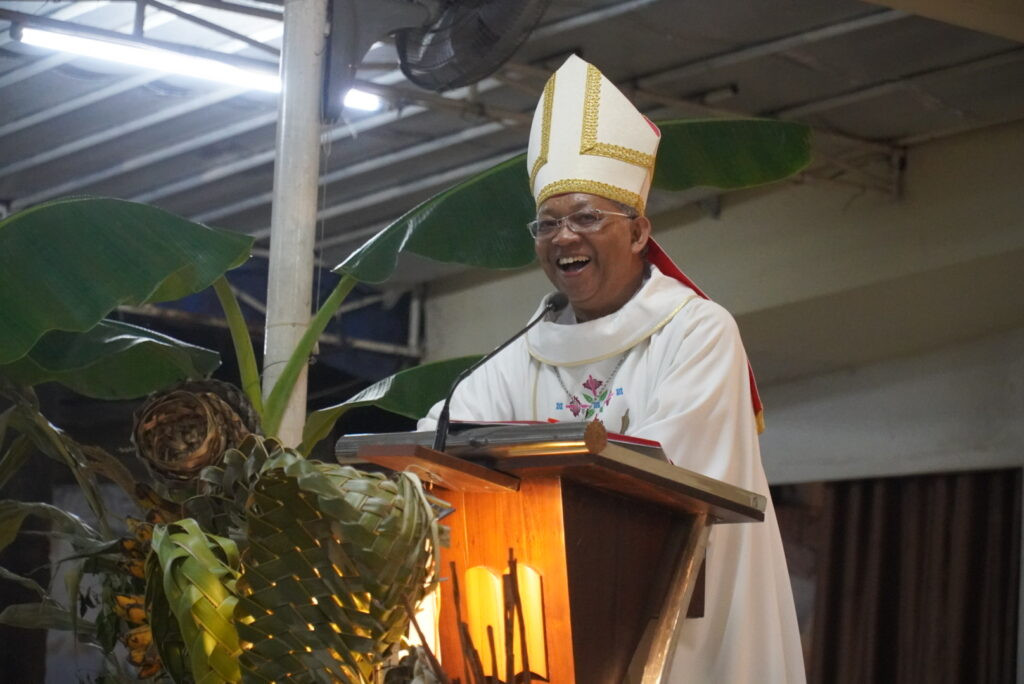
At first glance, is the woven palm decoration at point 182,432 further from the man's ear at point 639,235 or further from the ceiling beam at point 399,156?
the ceiling beam at point 399,156

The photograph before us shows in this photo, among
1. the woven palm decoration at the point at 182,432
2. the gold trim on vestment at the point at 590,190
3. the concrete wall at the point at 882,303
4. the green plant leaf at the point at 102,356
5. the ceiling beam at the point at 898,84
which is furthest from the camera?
the concrete wall at the point at 882,303

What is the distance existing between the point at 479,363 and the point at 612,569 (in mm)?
499

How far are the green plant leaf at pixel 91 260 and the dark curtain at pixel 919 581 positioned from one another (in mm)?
5181

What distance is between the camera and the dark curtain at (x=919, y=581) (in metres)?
7.57

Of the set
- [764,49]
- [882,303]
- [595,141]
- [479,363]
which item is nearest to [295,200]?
[595,141]

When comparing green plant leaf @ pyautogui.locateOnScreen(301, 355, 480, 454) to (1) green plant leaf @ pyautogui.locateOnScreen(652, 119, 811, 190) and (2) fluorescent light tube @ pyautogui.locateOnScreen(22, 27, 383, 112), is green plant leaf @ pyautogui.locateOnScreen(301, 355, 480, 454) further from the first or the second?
(2) fluorescent light tube @ pyautogui.locateOnScreen(22, 27, 383, 112)

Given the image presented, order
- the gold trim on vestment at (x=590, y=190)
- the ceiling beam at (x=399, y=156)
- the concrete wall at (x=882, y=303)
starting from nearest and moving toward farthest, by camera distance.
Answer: the gold trim on vestment at (x=590, y=190) → the concrete wall at (x=882, y=303) → the ceiling beam at (x=399, y=156)

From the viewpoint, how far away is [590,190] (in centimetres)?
271

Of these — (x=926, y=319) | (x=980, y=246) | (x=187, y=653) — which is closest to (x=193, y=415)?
(x=187, y=653)

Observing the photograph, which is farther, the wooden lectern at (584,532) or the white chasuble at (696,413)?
the white chasuble at (696,413)

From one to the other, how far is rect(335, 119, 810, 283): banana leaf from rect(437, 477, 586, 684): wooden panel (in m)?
1.84

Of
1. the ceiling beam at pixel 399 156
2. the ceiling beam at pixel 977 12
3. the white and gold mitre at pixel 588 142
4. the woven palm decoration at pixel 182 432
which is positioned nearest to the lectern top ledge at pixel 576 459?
the white and gold mitre at pixel 588 142

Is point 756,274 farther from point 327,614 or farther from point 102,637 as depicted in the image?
point 327,614

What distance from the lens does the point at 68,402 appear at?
29.4ft
